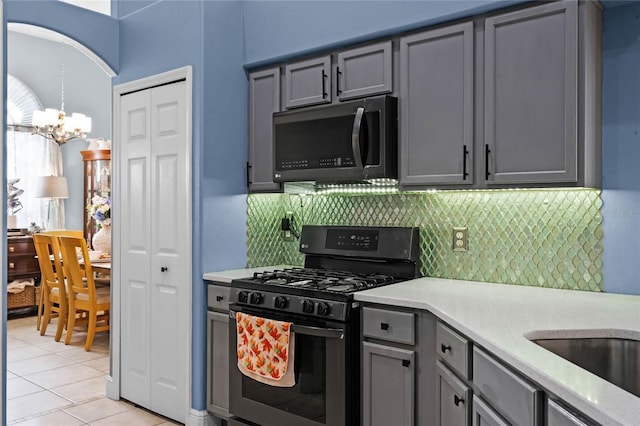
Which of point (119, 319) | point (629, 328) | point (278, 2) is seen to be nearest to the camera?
point (629, 328)

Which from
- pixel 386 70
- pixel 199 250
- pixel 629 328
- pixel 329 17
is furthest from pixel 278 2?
pixel 629 328

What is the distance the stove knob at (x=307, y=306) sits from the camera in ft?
8.82

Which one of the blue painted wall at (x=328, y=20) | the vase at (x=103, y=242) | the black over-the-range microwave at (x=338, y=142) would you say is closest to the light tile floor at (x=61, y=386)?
the vase at (x=103, y=242)

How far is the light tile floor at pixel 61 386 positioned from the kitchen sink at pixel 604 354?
2.48 metres

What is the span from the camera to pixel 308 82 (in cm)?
323

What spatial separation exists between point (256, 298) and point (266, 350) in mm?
275

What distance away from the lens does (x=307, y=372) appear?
2.74 metres

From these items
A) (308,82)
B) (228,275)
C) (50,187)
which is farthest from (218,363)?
(50,187)

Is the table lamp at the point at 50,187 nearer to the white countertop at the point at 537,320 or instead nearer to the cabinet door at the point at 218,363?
the cabinet door at the point at 218,363

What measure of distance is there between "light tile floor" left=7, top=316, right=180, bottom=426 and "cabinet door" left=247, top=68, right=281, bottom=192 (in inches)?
63.2

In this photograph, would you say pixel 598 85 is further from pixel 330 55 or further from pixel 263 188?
pixel 263 188

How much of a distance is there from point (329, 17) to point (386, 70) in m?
0.50

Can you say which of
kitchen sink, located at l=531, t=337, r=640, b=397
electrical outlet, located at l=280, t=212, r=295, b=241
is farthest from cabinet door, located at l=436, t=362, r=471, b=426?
electrical outlet, located at l=280, t=212, r=295, b=241

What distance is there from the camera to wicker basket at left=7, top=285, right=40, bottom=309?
629cm
